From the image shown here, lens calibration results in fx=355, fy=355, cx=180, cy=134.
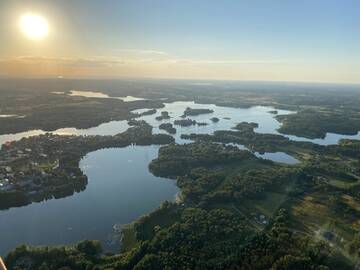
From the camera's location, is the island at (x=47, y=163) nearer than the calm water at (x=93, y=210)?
No

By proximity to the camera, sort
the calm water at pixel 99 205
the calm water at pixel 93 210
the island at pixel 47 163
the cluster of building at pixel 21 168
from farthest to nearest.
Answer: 1. the cluster of building at pixel 21 168
2. the island at pixel 47 163
3. the calm water at pixel 99 205
4. the calm water at pixel 93 210

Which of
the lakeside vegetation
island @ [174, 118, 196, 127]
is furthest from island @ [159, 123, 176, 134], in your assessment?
the lakeside vegetation

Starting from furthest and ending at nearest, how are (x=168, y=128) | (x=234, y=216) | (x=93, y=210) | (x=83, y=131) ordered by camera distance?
(x=168, y=128) → (x=83, y=131) → (x=93, y=210) → (x=234, y=216)

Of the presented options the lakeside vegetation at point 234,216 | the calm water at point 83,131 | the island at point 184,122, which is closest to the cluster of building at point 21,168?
the lakeside vegetation at point 234,216

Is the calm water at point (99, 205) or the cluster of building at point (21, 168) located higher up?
the cluster of building at point (21, 168)

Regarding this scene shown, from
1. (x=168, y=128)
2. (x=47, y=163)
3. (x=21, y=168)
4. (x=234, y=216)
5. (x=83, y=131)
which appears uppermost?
(x=234, y=216)

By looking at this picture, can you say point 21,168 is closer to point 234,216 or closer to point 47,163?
point 47,163

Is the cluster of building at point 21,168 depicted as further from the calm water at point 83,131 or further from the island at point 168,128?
the island at point 168,128

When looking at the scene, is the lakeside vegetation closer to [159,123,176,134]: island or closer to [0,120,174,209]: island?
[0,120,174,209]: island

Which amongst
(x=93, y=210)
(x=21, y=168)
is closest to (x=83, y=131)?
(x=21, y=168)

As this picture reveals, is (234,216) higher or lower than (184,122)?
higher
